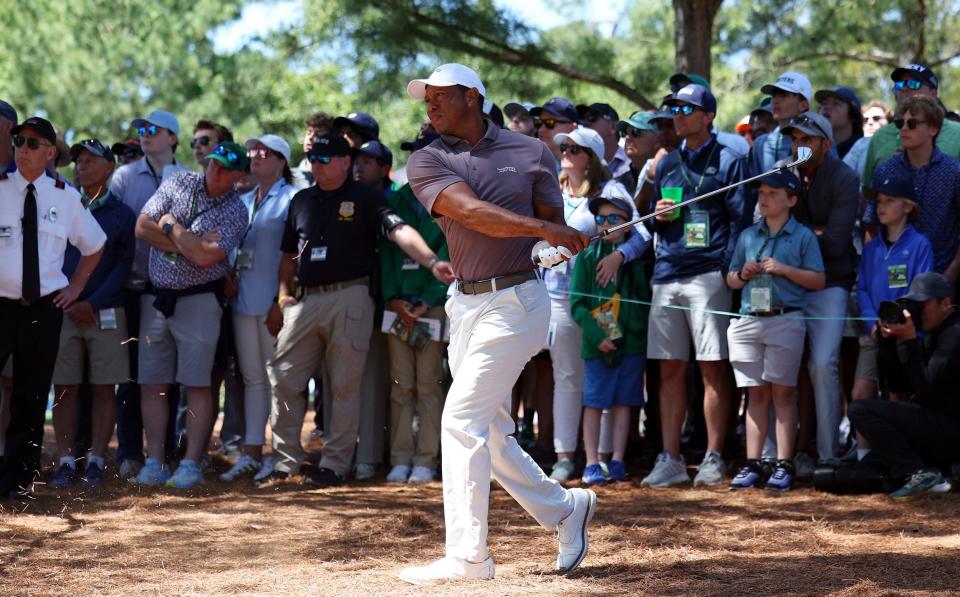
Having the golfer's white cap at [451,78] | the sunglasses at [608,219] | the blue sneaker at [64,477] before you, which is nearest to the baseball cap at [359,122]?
the sunglasses at [608,219]

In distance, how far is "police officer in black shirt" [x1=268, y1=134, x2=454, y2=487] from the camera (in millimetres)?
9070

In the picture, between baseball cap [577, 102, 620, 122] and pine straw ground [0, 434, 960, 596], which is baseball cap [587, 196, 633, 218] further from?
pine straw ground [0, 434, 960, 596]

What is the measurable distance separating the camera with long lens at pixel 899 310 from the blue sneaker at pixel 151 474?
16.4 feet

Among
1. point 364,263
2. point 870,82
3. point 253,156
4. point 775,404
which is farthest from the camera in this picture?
point 870,82

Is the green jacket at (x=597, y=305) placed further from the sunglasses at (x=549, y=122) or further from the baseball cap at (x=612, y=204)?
the sunglasses at (x=549, y=122)

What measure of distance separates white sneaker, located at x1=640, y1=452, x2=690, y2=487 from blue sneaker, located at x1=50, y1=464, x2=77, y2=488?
396 cm

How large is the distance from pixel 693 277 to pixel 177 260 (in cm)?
357

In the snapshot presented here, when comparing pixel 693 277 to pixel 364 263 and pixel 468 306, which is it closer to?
pixel 364 263

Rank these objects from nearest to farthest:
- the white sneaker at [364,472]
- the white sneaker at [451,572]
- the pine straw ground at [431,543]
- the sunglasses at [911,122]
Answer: the white sneaker at [451,572] < the pine straw ground at [431,543] < the sunglasses at [911,122] < the white sneaker at [364,472]

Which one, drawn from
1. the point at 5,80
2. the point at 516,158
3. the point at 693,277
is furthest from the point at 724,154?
the point at 5,80

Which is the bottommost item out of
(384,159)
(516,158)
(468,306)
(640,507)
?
(640,507)

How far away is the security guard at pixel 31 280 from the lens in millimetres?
8281

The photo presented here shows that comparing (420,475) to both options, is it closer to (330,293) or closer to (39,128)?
(330,293)

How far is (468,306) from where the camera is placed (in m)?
5.93
